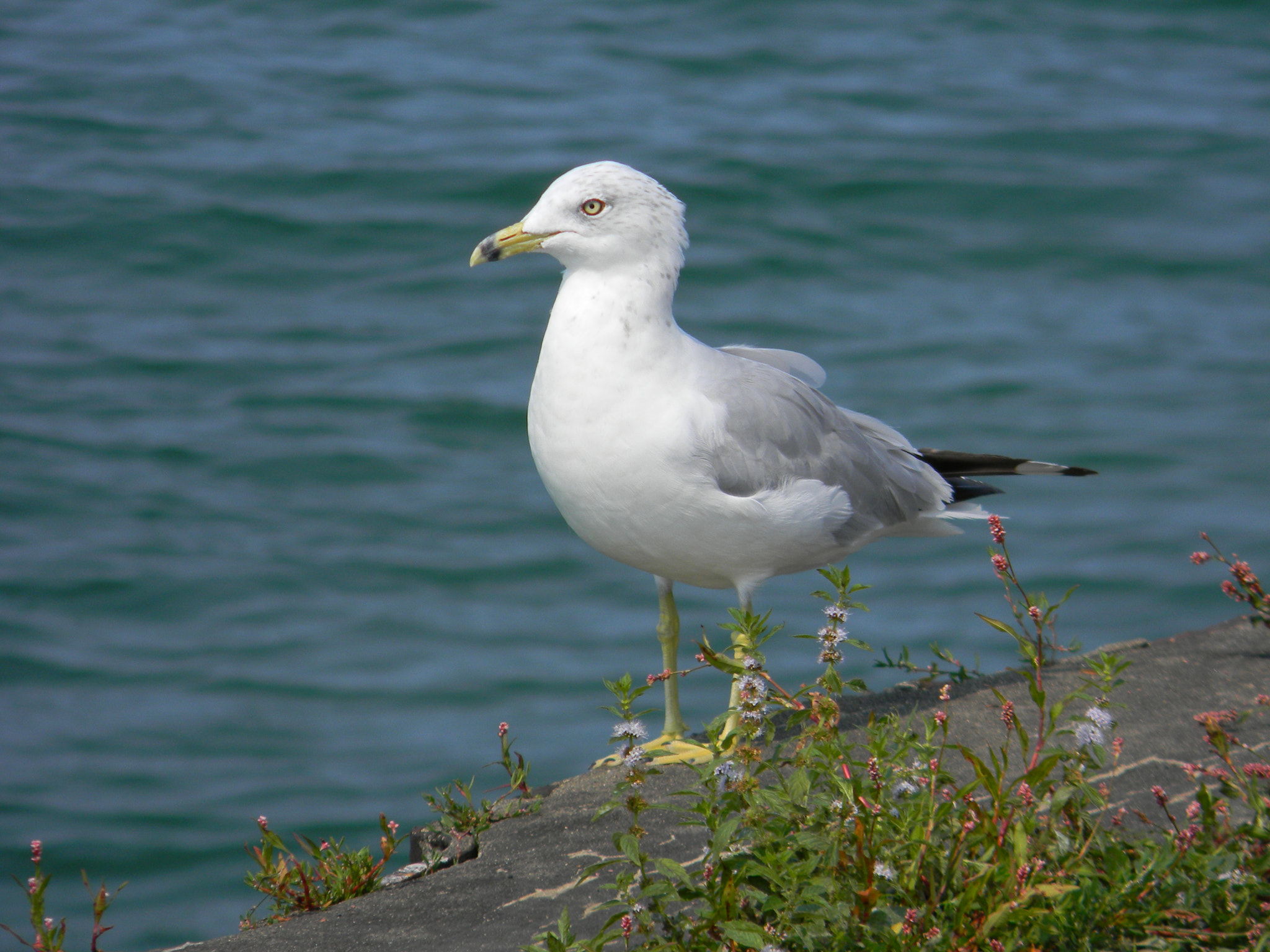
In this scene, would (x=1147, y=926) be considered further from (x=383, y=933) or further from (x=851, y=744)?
(x=383, y=933)

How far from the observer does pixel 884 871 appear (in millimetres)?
2656

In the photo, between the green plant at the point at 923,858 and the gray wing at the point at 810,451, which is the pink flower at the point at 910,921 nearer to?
the green plant at the point at 923,858

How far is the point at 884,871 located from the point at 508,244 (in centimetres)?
261

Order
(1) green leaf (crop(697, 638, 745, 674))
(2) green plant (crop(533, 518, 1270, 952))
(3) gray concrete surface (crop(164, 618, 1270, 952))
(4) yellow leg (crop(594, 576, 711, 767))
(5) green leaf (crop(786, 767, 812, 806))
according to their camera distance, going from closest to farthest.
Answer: (2) green plant (crop(533, 518, 1270, 952)) → (5) green leaf (crop(786, 767, 812, 806)) → (1) green leaf (crop(697, 638, 745, 674)) → (3) gray concrete surface (crop(164, 618, 1270, 952)) → (4) yellow leg (crop(594, 576, 711, 767))

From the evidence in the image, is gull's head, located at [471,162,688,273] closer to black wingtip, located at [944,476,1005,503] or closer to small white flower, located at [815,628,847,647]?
black wingtip, located at [944,476,1005,503]

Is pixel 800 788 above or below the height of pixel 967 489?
above

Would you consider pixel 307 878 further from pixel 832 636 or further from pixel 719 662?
pixel 832 636

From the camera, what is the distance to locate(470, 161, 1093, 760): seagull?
4.26 metres

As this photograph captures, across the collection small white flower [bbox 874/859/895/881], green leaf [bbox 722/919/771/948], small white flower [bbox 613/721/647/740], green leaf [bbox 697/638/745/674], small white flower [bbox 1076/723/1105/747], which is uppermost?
green leaf [bbox 697/638/745/674]

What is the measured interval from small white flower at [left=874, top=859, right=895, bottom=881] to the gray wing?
185cm

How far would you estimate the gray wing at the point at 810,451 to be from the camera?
14.5 ft

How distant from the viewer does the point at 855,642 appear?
304cm

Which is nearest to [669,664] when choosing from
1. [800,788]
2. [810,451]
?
[810,451]

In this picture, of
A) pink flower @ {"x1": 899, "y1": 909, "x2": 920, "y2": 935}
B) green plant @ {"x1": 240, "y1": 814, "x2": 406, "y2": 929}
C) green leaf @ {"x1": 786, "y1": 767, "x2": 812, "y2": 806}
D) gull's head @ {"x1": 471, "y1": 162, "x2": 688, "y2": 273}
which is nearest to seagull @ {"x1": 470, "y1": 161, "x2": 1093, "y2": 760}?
gull's head @ {"x1": 471, "y1": 162, "x2": 688, "y2": 273}
